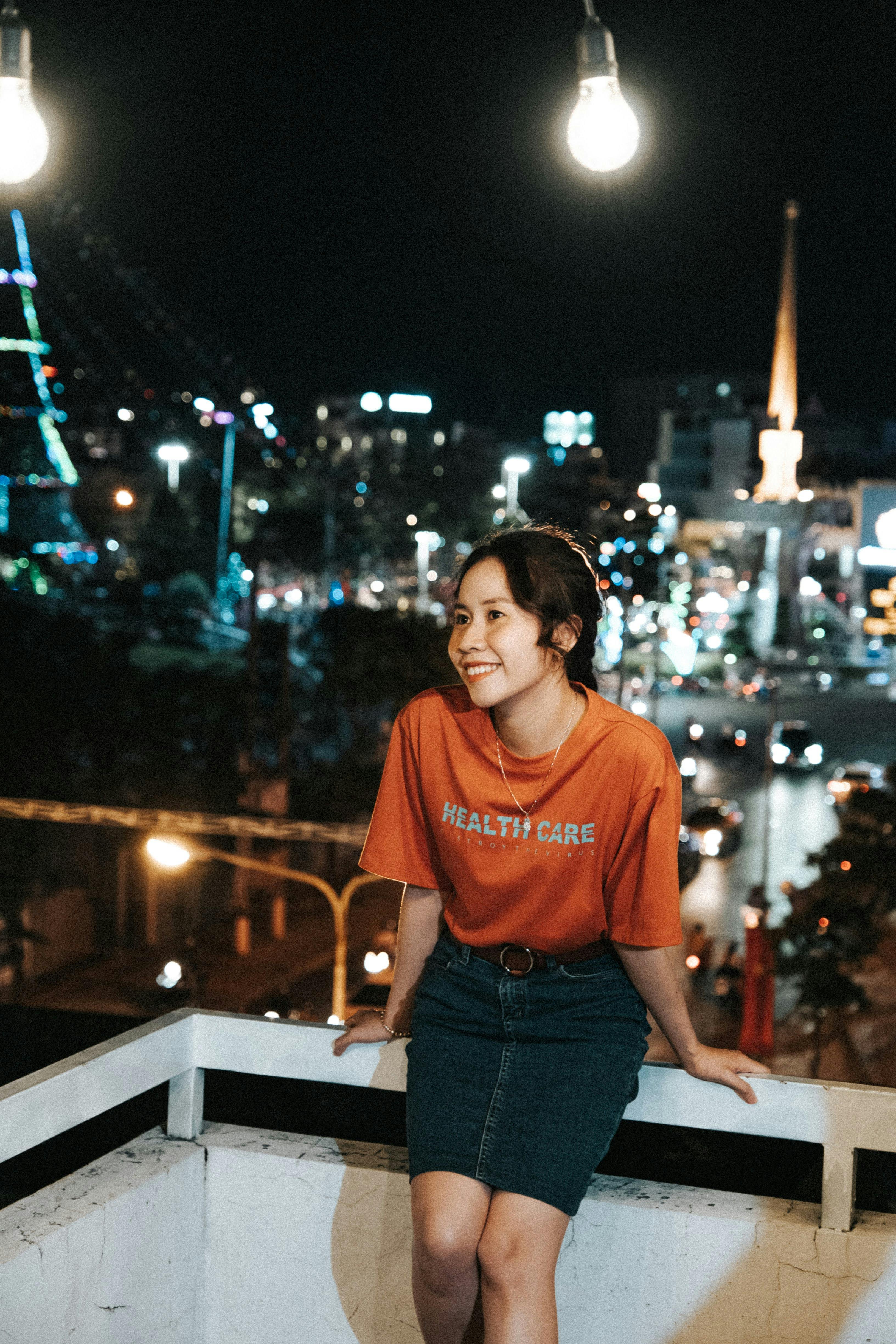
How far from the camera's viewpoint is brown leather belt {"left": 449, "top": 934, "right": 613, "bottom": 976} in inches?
71.7

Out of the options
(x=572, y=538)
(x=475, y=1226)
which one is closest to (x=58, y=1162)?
(x=475, y=1226)

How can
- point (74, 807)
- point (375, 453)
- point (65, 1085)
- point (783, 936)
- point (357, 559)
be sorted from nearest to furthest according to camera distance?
1. point (65, 1085)
2. point (74, 807)
3. point (783, 936)
4. point (357, 559)
5. point (375, 453)

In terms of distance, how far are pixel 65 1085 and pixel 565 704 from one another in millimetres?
992

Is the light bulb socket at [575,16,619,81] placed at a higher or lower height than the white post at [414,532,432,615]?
lower

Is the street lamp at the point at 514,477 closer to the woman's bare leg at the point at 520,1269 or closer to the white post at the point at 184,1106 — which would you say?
the white post at the point at 184,1106

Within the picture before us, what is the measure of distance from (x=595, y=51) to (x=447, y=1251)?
2.77 m

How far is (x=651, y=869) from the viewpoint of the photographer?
1773 mm

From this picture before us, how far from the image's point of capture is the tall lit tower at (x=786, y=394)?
23766mm

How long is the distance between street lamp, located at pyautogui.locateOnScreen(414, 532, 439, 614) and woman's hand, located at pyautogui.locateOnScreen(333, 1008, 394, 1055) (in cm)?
3145

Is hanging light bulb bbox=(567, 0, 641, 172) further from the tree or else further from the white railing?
the tree

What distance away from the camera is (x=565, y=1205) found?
1.65 m

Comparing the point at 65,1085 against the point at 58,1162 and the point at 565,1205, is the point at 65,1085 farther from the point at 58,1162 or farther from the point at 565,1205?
the point at 58,1162

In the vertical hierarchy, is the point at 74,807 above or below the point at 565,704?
below

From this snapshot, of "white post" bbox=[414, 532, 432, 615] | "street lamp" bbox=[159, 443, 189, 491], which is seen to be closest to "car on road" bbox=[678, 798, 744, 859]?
"white post" bbox=[414, 532, 432, 615]
